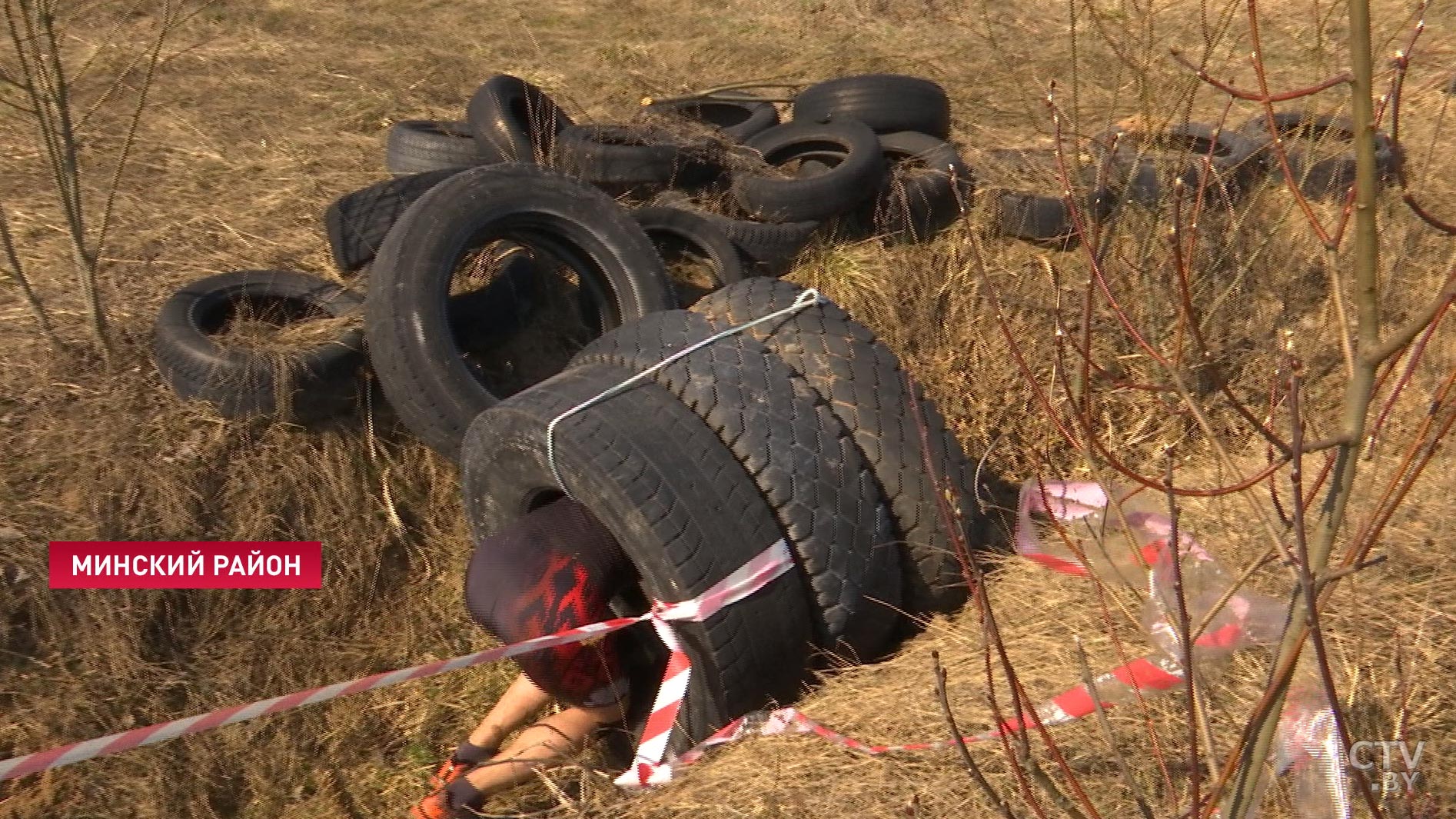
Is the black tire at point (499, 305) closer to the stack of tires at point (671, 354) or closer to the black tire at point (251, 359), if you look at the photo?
the stack of tires at point (671, 354)

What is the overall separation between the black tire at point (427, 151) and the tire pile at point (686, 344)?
2 cm

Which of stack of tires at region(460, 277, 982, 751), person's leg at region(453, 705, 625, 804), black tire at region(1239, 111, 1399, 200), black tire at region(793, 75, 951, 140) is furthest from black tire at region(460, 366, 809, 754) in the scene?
black tire at region(1239, 111, 1399, 200)

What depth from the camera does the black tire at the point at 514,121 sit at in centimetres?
575

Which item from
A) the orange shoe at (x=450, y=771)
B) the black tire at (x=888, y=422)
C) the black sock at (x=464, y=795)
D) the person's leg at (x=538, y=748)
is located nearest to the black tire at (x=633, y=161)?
the black tire at (x=888, y=422)

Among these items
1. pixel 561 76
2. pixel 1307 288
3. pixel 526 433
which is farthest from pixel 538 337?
pixel 1307 288

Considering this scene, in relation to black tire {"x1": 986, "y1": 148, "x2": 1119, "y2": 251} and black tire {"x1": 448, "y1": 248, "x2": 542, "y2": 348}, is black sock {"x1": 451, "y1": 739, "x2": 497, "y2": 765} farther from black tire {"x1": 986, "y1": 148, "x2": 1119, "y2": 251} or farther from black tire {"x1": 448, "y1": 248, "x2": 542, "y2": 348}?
black tire {"x1": 986, "y1": 148, "x2": 1119, "y2": 251}

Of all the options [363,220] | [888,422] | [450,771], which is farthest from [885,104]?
[450,771]

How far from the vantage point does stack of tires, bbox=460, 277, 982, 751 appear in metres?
3.44

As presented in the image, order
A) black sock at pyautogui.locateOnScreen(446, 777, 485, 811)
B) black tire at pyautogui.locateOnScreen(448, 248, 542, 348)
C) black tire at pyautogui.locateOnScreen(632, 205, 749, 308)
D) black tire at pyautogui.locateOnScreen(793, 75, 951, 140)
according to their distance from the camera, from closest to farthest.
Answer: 1. black sock at pyautogui.locateOnScreen(446, 777, 485, 811)
2. black tire at pyautogui.locateOnScreen(448, 248, 542, 348)
3. black tire at pyautogui.locateOnScreen(632, 205, 749, 308)
4. black tire at pyautogui.locateOnScreen(793, 75, 951, 140)

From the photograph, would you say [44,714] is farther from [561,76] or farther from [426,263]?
[561,76]

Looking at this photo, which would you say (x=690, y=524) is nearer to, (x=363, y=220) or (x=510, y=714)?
(x=510, y=714)

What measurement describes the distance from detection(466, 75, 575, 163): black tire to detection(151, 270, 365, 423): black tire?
130 cm

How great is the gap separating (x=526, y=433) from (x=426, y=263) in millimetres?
1181

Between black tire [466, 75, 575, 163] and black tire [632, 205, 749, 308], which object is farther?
black tire [466, 75, 575, 163]
